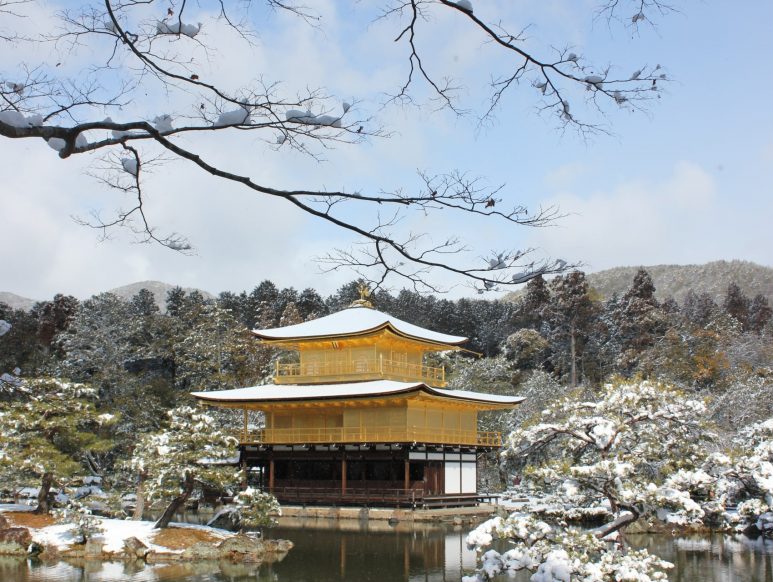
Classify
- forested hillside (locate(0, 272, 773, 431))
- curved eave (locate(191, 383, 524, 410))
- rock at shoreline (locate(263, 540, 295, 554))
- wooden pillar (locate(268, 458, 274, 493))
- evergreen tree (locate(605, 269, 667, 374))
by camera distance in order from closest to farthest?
rock at shoreline (locate(263, 540, 295, 554))
curved eave (locate(191, 383, 524, 410))
wooden pillar (locate(268, 458, 274, 493))
forested hillside (locate(0, 272, 773, 431))
evergreen tree (locate(605, 269, 667, 374))

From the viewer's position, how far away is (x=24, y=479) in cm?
1888

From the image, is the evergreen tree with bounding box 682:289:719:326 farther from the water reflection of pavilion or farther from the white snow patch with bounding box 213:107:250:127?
the white snow patch with bounding box 213:107:250:127

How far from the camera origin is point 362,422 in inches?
1045

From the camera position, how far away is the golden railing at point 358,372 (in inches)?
1097

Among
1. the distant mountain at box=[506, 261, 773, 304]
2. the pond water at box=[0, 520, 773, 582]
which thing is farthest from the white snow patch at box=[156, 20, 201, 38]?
the distant mountain at box=[506, 261, 773, 304]

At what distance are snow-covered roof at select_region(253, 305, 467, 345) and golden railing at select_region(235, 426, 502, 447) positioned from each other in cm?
325

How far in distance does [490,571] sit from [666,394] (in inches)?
265

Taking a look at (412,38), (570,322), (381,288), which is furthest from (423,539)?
(570,322)

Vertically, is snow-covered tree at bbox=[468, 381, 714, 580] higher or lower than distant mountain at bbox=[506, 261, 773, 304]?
lower

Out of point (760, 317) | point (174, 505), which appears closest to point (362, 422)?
point (174, 505)

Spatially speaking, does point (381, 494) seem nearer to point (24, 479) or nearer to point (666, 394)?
point (24, 479)

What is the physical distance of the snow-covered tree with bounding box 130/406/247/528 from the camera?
16.6 m

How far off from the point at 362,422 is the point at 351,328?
3.40m

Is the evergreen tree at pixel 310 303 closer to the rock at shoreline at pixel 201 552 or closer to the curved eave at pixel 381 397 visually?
the curved eave at pixel 381 397
